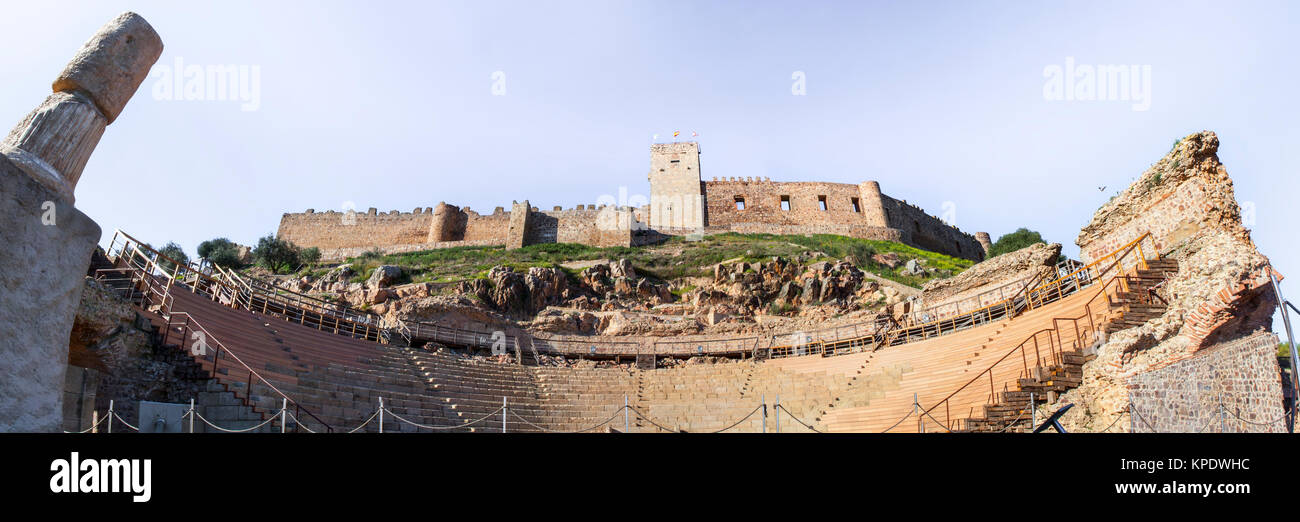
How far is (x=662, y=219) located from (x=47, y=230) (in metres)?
45.1

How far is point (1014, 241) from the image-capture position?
42.7 metres

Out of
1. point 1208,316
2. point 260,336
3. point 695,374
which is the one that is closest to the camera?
point 1208,316

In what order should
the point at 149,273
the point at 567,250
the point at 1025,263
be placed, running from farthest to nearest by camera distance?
the point at 567,250
the point at 1025,263
the point at 149,273

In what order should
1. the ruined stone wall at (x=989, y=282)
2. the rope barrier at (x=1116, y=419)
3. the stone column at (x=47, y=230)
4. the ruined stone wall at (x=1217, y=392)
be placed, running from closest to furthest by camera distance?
the stone column at (x=47, y=230), the ruined stone wall at (x=1217, y=392), the rope barrier at (x=1116, y=419), the ruined stone wall at (x=989, y=282)

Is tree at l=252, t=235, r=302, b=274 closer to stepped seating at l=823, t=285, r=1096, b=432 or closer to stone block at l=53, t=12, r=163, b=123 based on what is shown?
stepped seating at l=823, t=285, r=1096, b=432

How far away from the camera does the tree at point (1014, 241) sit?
4141cm

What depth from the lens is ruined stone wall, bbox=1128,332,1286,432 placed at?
1129 centimetres

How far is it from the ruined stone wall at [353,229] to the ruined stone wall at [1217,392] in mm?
44447

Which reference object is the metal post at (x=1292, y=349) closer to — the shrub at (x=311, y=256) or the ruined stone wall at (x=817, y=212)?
the ruined stone wall at (x=817, y=212)

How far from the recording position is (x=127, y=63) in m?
6.02

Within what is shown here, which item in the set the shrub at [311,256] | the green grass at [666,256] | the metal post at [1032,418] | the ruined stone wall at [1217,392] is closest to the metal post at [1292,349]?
the ruined stone wall at [1217,392]
